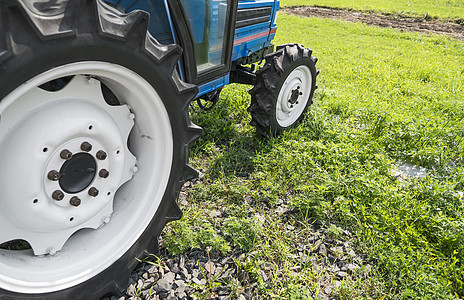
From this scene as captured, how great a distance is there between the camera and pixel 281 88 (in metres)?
3.26

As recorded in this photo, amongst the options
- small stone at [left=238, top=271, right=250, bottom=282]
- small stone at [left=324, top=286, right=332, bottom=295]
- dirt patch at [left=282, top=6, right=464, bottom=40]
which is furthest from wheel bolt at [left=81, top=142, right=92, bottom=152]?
dirt patch at [left=282, top=6, right=464, bottom=40]

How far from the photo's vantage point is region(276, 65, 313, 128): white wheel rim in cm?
336

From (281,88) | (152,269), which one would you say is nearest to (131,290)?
(152,269)

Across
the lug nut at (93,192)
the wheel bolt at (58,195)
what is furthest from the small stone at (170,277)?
the wheel bolt at (58,195)

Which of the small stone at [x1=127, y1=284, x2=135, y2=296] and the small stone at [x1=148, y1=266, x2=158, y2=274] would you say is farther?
the small stone at [x1=148, y1=266, x2=158, y2=274]

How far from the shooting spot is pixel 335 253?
2289mm

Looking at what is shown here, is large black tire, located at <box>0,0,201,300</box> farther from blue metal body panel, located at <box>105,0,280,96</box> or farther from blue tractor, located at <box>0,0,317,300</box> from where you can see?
blue metal body panel, located at <box>105,0,280,96</box>

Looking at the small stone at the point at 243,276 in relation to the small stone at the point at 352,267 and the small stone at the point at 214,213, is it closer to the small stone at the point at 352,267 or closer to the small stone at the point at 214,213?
the small stone at the point at 214,213

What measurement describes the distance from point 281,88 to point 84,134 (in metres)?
2.13

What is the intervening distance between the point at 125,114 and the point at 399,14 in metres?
16.6

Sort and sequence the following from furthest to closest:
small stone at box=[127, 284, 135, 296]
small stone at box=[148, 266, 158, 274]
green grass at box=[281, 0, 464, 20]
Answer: green grass at box=[281, 0, 464, 20] → small stone at box=[148, 266, 158, 274] → small stone at box=[127, 284, 135, 296]

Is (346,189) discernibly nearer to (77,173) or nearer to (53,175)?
(77,173)

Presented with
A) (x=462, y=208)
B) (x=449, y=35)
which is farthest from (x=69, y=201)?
(x=449, y=35)

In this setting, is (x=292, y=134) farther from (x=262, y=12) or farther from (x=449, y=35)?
(x=449, y=35)
